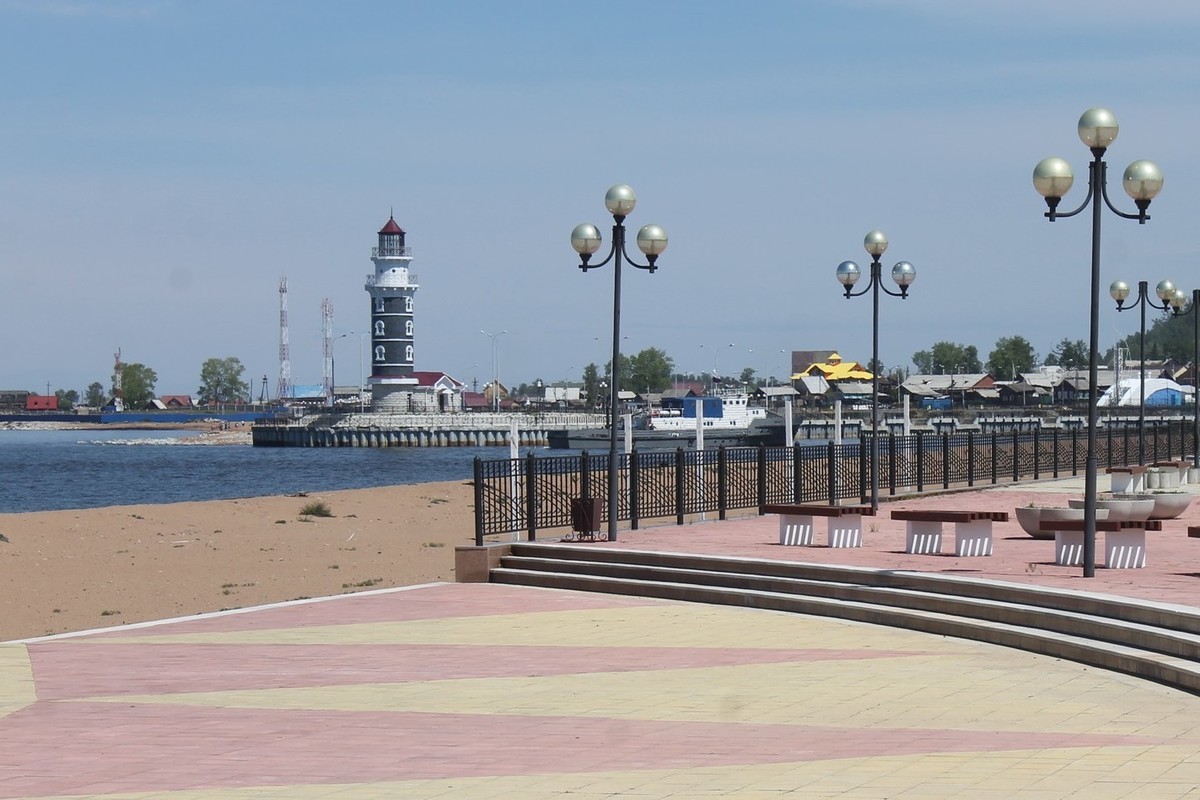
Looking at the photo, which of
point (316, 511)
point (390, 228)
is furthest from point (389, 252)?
point (316, 511)

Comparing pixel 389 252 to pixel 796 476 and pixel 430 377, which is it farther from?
pixel 796 476

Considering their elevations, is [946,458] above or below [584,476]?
below

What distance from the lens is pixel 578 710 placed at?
10.4m

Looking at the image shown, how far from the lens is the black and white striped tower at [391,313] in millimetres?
128500

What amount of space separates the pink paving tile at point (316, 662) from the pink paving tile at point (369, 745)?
1.27 metres

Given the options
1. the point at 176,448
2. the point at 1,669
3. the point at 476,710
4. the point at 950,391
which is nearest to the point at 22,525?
the point at 1,669

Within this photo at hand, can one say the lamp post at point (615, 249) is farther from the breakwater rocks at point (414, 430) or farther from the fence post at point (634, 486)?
the breakwater rocks at point (414, 430)

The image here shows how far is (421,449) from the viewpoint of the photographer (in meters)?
128

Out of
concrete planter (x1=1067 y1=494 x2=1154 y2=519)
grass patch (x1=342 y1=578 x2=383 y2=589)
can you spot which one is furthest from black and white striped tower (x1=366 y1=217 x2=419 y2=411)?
concrete planter (x1=1067 y1=494 x2=1154 y2=519)

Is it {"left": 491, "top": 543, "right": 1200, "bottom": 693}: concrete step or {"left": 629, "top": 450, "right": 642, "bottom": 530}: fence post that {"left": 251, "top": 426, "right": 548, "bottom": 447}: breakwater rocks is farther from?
{"left": 491, "top": 543, "right": 1200, "bottom": 693}: concrete step

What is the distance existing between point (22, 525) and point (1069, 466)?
28314mm

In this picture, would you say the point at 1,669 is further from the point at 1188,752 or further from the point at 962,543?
Answer: the point at 962,543

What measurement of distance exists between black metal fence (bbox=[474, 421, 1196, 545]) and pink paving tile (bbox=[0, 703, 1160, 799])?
9456 millimetres

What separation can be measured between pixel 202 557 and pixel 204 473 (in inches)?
2340
